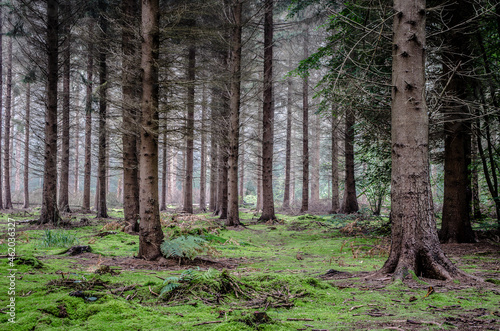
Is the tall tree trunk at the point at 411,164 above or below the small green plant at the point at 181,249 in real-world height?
above

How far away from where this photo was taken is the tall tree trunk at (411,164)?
3.66 metres

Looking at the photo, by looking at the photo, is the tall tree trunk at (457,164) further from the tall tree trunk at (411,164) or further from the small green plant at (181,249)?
the small green plant at (181,249)

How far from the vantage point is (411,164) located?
149 inches

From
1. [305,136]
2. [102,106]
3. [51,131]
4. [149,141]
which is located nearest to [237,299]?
[149,141]

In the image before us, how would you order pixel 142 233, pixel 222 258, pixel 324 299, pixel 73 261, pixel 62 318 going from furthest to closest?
pixel 222 258
pixel 142 233
pixel 73 261
pixel 324 299
pixel 62 318

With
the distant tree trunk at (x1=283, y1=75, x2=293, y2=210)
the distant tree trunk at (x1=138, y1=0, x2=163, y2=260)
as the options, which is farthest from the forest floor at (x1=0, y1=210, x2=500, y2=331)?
the distant tree trunk at (x1=283, y1=75, x2=293, y2=210)

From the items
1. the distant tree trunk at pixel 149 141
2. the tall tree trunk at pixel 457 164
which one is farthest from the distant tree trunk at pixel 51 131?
the tall tree trunk at pixel 457 164

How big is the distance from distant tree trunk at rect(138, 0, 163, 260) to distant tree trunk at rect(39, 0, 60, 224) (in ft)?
22.7

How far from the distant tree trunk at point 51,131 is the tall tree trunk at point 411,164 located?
429 inches

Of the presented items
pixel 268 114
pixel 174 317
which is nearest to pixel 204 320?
pixel 174 317

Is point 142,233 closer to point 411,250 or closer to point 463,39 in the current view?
point 411,250

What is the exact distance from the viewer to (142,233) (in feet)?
18.1

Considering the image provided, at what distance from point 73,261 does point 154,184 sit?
5.83 feet

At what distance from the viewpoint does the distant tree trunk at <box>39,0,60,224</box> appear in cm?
1047
